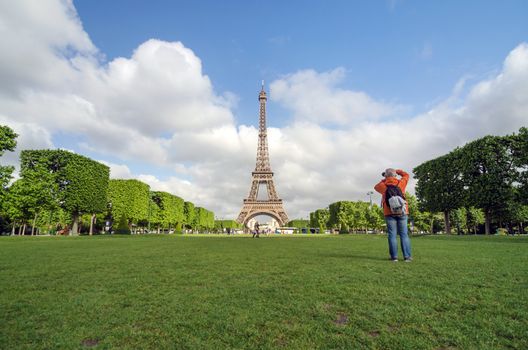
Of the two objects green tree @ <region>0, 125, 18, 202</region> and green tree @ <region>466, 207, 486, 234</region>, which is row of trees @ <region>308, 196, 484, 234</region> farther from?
green tree @ <region>0, 125, 18, 202</region>

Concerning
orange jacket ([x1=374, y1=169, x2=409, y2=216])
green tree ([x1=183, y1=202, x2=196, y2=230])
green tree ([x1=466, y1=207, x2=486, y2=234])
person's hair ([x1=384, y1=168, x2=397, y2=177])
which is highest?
green tree ([x1=183, y1=202, x2=196, y2=230])

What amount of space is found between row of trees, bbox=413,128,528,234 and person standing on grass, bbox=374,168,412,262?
32597 mm

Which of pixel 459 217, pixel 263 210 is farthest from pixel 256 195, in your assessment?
pixel 459 217

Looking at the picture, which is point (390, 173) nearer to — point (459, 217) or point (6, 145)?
point (6, 145)

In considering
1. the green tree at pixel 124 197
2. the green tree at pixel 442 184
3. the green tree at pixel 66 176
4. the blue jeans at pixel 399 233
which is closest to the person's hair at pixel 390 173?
the blue jeans at pixel 399 233

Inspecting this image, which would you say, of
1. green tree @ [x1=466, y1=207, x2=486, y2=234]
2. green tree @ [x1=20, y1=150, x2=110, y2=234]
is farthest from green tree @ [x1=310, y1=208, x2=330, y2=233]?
green tree @ [x1=20, y1=150, x2=110, y2=234]

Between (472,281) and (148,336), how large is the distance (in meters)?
5.52

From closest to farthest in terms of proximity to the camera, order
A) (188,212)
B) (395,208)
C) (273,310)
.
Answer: (273,310) → (395,208) → (188,212)

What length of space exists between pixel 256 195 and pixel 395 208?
82809 mm

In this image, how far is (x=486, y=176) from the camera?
114ft

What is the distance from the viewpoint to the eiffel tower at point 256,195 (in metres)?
87.1

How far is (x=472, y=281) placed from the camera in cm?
554

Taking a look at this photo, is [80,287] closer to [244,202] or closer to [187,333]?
[187,333]

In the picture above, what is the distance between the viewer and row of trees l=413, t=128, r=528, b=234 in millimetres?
32969
